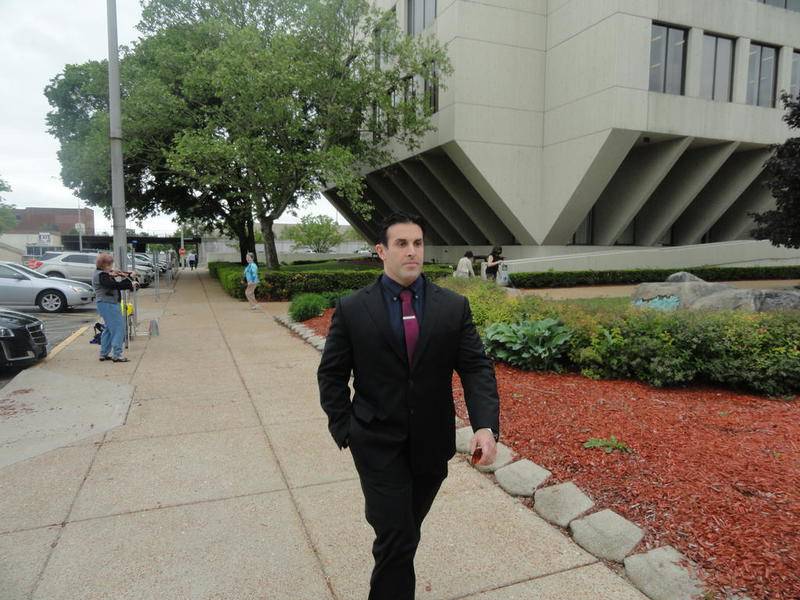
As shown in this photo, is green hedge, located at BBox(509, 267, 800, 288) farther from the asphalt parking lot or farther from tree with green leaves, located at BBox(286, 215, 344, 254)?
tree with green leaves, located at BBox(286, 215, 344, 254)

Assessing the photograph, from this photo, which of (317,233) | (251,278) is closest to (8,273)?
(251,278)

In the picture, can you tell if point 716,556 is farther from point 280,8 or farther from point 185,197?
point 185,197

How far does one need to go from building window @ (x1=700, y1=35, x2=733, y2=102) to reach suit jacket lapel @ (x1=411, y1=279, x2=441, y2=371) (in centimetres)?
2390

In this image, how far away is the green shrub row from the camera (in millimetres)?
5582

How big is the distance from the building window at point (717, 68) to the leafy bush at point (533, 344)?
65.4ft

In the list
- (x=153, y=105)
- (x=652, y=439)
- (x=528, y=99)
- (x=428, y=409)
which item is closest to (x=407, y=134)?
(x=528, y=99)

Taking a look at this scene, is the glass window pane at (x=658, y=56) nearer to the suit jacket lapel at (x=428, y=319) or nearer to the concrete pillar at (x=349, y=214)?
the concrete pillar at (x=349, y=214)

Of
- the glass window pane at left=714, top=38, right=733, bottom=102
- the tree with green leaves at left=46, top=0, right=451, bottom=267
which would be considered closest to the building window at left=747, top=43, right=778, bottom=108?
the glass window pane at left=714, top=38, right=733, bottom=102

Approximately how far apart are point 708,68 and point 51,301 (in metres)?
25.1

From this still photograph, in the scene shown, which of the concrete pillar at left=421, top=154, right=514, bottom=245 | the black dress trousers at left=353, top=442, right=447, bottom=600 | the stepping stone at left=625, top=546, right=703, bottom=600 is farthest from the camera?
the concrete pillar at left=421, top=154, right=514, bottom=245

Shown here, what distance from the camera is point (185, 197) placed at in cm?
3091

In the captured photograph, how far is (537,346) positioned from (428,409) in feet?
14.7

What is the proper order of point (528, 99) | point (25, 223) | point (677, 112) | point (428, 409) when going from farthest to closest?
point (25, 223)
point (528, 99)
point (677, 112)
point (428, 409)

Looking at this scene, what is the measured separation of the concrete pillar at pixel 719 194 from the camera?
75.9 ft
